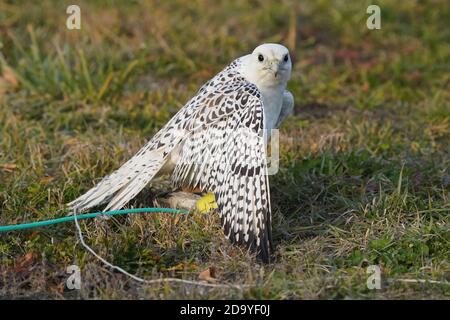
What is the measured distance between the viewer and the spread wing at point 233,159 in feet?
14.7

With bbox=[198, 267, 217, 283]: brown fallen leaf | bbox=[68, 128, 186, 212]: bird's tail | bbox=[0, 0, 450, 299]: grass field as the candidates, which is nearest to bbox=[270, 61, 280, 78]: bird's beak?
bbox=[68, 128, 186, 212]: bird's tail

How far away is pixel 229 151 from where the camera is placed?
15.3 ft

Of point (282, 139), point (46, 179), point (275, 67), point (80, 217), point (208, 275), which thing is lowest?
point (208, 275)

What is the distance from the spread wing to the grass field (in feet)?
0.53

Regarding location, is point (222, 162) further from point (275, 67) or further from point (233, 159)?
point (275, 67)

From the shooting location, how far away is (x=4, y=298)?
421 centimetres

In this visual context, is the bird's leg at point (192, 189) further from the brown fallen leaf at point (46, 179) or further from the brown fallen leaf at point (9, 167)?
the brown fallen leaf at point (9, 167)

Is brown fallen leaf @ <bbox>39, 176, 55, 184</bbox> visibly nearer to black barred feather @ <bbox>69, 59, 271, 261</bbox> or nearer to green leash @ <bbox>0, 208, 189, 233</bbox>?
black barred feather @ <bbox>69, 59, 271, 261</bbox>

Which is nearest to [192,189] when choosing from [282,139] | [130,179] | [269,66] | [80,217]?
[130,179]

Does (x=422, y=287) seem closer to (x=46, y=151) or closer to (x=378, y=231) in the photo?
(x=378, y=231)

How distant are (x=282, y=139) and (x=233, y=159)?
1345 millimetres

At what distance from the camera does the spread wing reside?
4.47m

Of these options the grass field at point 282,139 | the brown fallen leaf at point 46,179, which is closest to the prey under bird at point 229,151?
the grass field at point 282,139

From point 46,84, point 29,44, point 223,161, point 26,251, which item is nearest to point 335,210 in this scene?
point 223,161
